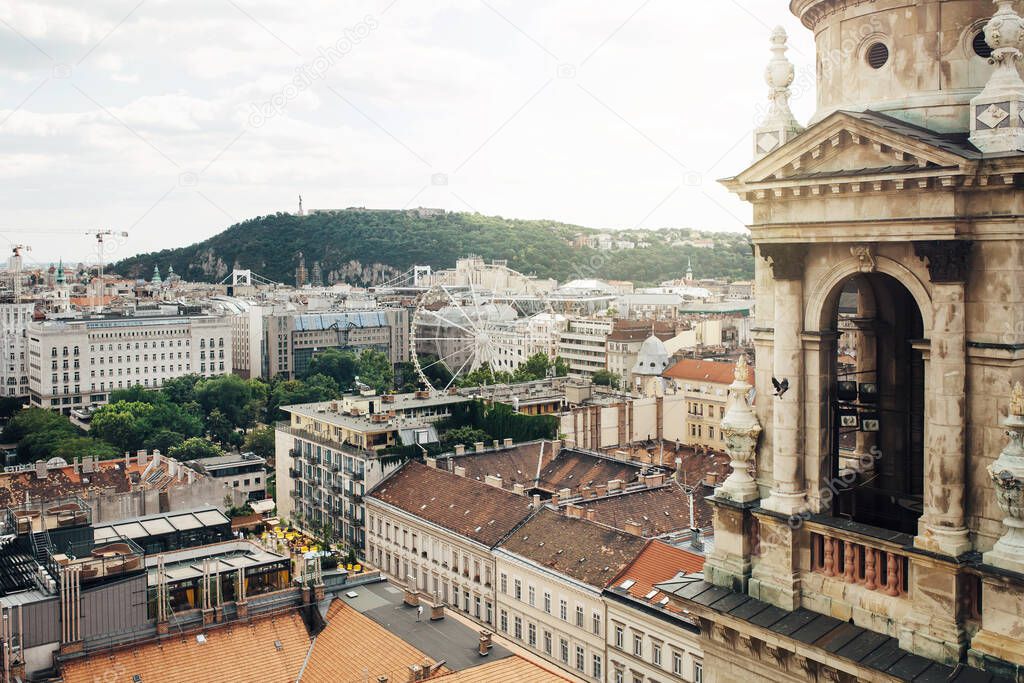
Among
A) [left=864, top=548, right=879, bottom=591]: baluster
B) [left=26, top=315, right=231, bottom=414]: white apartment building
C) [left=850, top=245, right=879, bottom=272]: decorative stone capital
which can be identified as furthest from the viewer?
[left=26, top=315, right=231, bottom=414]: white apartment building

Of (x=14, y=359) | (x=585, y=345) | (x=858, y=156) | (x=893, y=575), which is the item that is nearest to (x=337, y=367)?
(x=585, y=345)

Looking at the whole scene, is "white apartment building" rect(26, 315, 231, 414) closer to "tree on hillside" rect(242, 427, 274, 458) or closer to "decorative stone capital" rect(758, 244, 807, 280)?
"tree on hillside" rect(242, 427, 274, 458)

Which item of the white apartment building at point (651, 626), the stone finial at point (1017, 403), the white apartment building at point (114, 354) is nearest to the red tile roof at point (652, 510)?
the white apartment building at point (651, 626)

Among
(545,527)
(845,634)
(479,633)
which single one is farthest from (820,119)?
(545,527)

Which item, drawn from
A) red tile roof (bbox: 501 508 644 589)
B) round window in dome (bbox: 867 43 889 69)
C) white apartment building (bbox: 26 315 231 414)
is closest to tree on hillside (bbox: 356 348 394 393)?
white apartment building (bbox: 26 315 231 414)

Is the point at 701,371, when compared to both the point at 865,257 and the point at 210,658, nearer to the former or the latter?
the point at 210,658

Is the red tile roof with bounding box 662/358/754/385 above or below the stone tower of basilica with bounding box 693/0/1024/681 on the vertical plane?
below

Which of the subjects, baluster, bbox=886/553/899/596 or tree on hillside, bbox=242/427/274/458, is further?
tree on hillside, bbox=242/427/274/458
